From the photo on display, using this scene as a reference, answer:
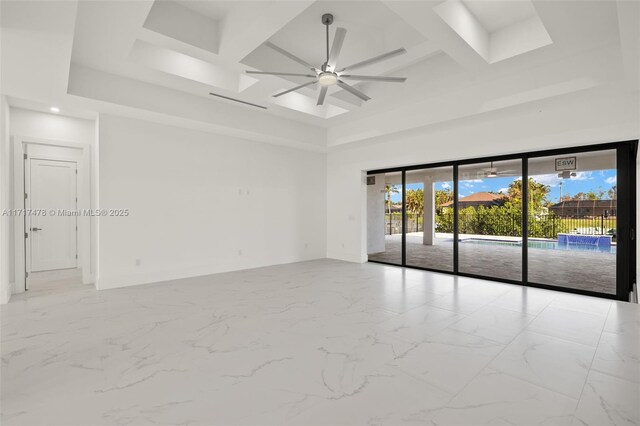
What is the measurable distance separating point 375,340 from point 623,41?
3689 millimetres

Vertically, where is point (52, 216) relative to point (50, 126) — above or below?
below

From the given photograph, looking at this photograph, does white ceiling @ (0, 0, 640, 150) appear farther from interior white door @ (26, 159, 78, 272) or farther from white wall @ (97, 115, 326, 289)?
interior white door @ (26, 159, 78, 272)

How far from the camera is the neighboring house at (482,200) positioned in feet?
22.4

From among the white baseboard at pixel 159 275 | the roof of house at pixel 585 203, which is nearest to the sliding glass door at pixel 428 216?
the roof of house at pixel 585 203

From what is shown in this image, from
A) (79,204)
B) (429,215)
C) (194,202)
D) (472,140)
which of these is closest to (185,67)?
(194,202)

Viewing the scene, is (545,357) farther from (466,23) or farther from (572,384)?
(466,23)

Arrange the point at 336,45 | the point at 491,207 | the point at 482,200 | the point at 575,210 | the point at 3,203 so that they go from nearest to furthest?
the point at 336,45 < the point at 3,203 < the point at 575,210 < the point at 491,207 < the point at 482,200

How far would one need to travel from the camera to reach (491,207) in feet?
23.3

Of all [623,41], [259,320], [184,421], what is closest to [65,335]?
[259,320]

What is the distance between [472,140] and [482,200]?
2019 mm

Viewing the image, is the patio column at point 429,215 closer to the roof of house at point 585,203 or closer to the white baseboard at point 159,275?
the roof of house at point 585,203

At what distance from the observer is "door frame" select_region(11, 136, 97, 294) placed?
5.21 m

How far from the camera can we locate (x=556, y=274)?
6.16 meters

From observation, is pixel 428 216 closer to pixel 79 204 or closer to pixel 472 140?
pixel 472 140
